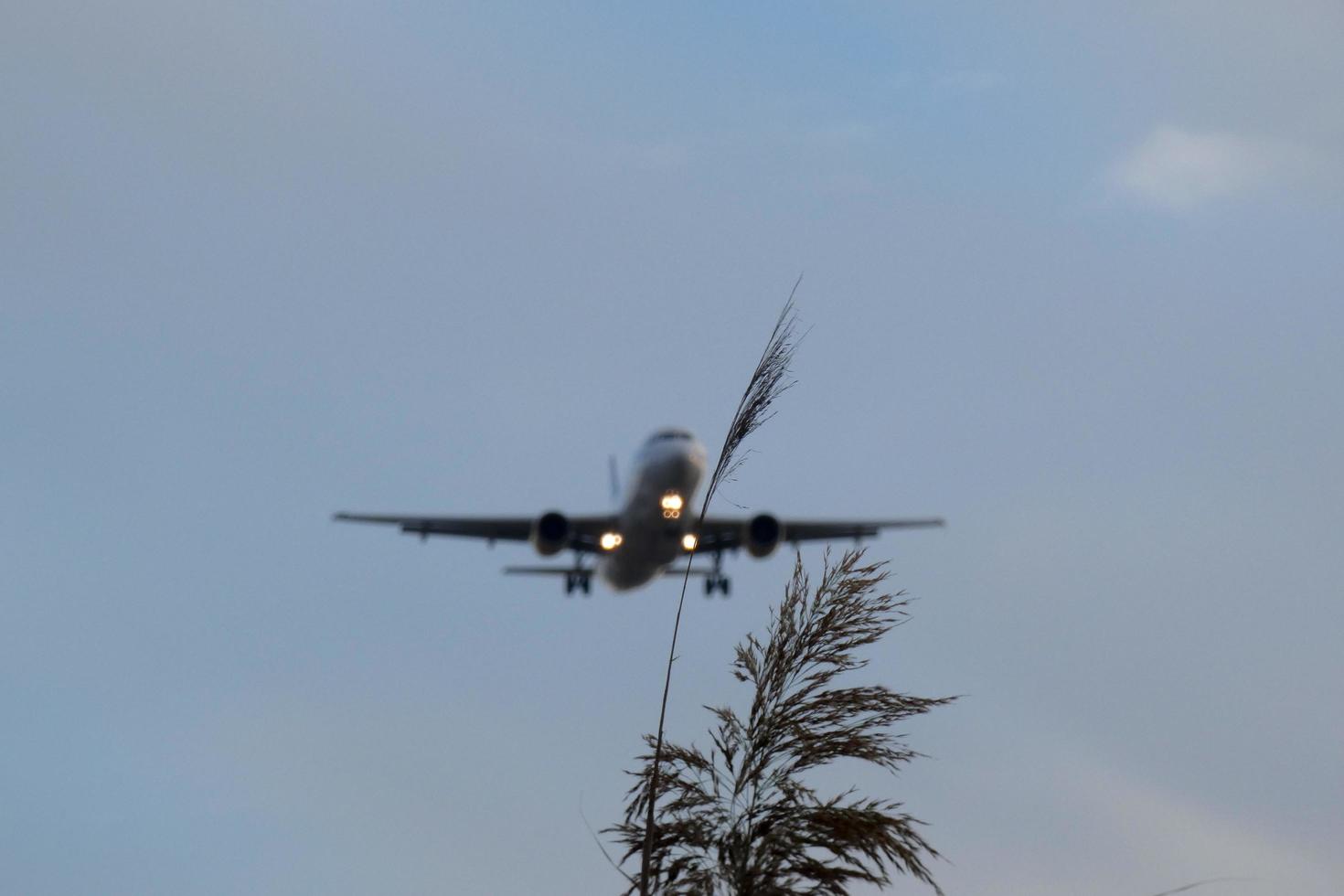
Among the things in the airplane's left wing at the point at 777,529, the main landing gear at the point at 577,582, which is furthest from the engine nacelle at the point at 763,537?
the main landing gear at the point at 577,582

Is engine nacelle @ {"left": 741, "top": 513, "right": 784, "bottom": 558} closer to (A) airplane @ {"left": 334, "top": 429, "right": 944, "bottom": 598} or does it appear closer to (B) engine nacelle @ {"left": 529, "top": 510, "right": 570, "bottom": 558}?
(A) airplane @ {"left": 334, "top": 429, "right": 944, "bottom": 598}

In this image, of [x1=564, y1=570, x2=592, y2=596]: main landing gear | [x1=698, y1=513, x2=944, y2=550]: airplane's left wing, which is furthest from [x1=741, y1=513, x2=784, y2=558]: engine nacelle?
[x1=564, y1=570, x2=592, y2=596]: main landing gear

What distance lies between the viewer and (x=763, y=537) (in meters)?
38.1

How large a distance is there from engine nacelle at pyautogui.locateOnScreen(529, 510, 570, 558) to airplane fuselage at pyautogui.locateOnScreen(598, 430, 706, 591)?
1.46 m

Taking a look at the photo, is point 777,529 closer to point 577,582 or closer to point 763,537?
point 763,537

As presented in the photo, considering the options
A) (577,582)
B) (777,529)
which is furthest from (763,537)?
(577,582)

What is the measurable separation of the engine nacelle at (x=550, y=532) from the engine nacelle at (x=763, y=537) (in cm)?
484

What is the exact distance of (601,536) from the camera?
133ft

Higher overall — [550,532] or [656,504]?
[656,504]

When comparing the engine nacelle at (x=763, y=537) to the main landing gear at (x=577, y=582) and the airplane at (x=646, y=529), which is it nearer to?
the airplane at (x=646, y=529)

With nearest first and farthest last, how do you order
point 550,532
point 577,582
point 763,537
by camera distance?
point 763,537 < point 550,532 < point 577,582

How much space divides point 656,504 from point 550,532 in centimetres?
431

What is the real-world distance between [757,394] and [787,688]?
0.76m

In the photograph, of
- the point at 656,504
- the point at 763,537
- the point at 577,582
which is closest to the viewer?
the point at 656,504
